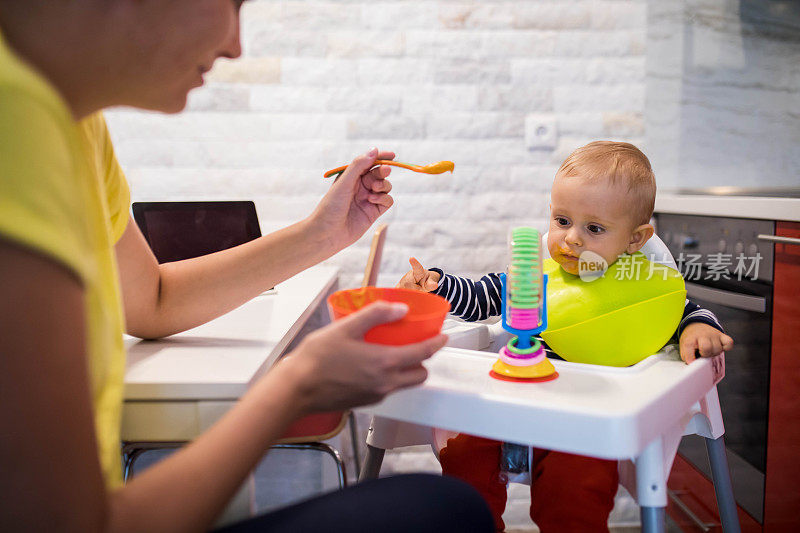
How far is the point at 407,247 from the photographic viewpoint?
6.21 feet

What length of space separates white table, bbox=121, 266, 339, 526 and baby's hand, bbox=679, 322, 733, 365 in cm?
60

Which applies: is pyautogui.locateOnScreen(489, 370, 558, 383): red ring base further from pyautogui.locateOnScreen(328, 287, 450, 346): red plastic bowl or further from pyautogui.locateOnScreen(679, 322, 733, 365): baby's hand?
pyautogui.locateOnScreen(679, 322, 733, 365): baby's hand

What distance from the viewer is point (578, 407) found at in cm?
60

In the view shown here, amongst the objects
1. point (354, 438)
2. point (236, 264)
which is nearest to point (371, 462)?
point (236, 264)

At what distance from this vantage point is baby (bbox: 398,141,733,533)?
2.89ft

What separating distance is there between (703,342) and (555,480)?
310 millimetres

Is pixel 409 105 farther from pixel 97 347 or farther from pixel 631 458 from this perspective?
pixel 97 347

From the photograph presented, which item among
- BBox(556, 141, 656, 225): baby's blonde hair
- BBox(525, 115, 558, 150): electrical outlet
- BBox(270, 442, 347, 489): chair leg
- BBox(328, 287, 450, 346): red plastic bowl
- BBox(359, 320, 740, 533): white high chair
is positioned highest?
BBox(525, 115, 558, 150): electrical outlet

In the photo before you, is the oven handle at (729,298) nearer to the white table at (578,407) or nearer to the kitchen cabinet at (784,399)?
the kitchen cabinet at (784,399)

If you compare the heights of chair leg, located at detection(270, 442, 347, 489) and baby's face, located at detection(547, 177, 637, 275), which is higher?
baby's face, located at detection(547, 177, 637, 275)

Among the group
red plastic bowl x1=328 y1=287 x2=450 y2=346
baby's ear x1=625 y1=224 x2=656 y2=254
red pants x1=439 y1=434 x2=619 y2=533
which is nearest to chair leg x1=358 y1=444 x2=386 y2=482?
red pants x1=439 y1=434 x2=619 y2=533

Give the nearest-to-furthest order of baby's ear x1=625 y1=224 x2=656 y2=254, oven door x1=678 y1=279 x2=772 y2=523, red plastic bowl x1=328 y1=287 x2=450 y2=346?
red plastic bowl x1=328 y1=287 x2=450 y2=346, baby's ear x1=625 y1=224 x2=656 y2=254, oven door x1=678 y1=279 x2=772 y2=523

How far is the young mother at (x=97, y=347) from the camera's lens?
1.24 feet

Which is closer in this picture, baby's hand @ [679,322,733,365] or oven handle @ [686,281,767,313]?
baby's hand @ [679,322,733,365]
